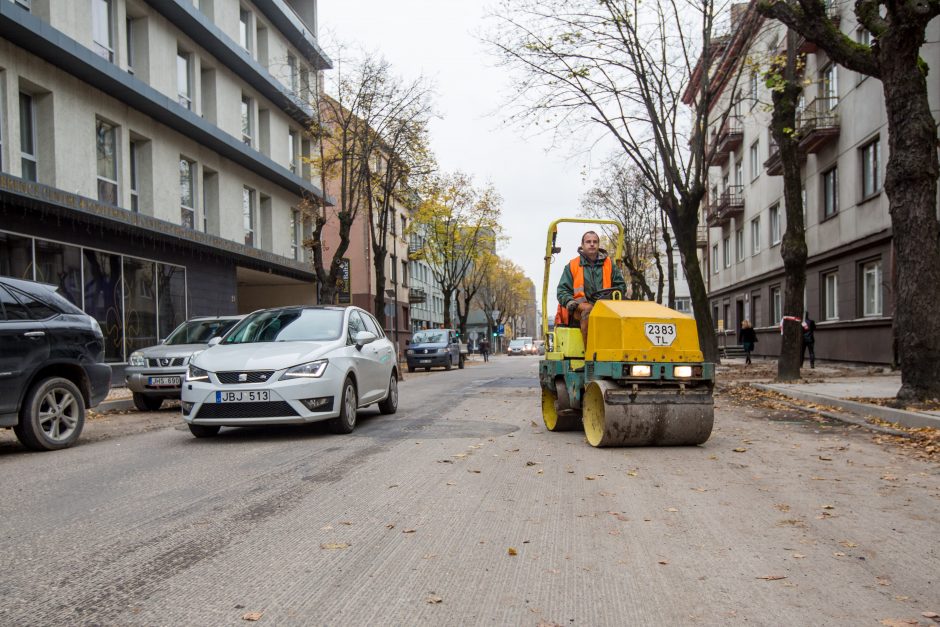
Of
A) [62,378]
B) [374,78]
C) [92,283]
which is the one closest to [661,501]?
[62,378]

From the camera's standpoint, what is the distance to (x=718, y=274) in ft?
148

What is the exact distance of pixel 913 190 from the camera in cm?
1049

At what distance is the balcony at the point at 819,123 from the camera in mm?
23781

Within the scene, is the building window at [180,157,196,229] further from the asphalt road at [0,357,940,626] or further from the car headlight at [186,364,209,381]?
the asphalt road at [0,357,940,626]

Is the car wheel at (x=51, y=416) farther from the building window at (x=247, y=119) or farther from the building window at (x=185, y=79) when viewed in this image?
the building window at (x=247, y=119)

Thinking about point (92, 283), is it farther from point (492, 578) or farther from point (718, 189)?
point (718, 189)

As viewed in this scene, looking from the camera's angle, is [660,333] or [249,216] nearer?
[660,333]

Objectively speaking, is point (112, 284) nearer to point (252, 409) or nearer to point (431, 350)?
point (252, 409)

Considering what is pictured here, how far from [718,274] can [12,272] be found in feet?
127

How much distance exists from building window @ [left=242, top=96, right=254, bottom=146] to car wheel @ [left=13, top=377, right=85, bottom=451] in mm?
20570

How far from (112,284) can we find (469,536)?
1717 centimetres

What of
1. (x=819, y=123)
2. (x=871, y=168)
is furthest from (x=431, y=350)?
(x=871, y=168)

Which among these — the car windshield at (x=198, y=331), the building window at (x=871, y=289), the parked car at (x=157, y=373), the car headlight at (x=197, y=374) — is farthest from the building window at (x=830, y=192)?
the car headlight at (x=197, y=374)

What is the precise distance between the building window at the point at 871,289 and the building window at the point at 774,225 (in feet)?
32.5
